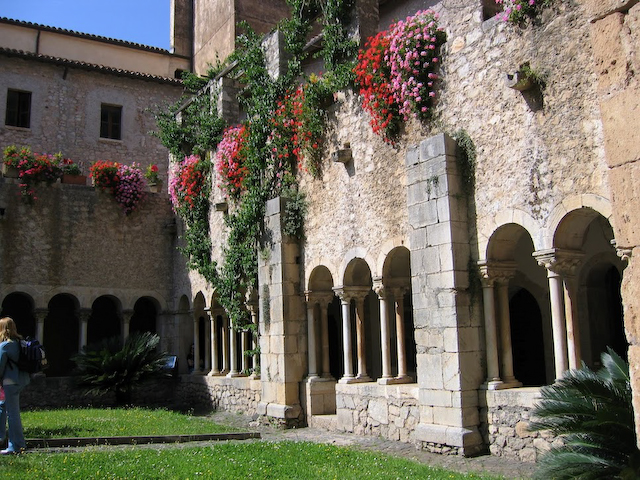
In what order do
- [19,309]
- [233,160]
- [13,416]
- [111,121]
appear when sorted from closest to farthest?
[13,416], [233,160], [19,309], [111,121]

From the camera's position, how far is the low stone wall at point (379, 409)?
977 centimetres

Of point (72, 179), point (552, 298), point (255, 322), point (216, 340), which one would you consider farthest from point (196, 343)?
point (552, 298)

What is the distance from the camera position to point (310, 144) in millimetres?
12359

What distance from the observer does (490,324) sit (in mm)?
8859

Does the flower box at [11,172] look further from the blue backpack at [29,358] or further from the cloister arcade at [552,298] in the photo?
the cloister arcade at [552,298]

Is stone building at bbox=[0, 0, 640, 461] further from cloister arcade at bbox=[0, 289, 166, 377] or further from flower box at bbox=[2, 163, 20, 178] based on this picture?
flower box at bbox=[2, 163, 20, 178]

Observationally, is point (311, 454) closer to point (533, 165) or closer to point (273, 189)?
point (533, 165)

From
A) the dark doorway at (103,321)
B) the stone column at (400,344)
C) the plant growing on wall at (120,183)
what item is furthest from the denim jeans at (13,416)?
the dark doorway at (103,321)

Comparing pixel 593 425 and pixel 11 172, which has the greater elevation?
pixel 11 172

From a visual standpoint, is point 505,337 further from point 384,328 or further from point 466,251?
point 384,328

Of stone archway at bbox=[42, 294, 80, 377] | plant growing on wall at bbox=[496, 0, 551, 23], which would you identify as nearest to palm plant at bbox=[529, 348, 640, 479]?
plant growing on wall at bbox=[496, 0, 551, 23]

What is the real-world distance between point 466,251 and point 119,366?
371 inches

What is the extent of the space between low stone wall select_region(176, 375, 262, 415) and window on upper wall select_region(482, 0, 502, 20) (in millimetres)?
7962

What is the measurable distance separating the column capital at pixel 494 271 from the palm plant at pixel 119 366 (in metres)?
9.16
